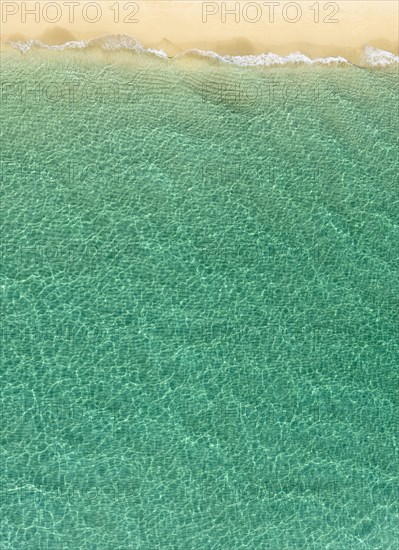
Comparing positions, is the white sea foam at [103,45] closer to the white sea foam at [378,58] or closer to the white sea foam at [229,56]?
the white sea foam at [229,56]

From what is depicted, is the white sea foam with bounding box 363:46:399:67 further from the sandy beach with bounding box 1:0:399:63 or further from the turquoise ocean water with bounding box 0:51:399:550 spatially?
the turquoise ocean water with bounding box 0:51:399:550

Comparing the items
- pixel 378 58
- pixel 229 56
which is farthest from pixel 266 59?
pixel 378 58

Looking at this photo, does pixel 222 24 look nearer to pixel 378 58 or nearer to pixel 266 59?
pixel 266 59

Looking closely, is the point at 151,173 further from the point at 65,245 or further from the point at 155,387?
the point at 155,387

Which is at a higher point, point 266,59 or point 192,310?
point 266,59

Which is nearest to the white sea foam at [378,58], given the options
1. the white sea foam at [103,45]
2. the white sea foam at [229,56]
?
the white sea foam at [229,56]
